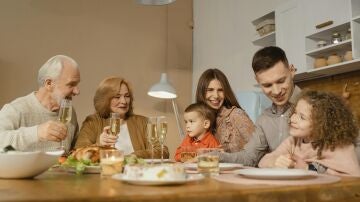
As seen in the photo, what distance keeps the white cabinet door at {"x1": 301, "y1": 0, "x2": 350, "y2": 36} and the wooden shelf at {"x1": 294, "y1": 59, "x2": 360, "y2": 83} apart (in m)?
0.29

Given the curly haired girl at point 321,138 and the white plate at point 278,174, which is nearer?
the white plate at point 278,174

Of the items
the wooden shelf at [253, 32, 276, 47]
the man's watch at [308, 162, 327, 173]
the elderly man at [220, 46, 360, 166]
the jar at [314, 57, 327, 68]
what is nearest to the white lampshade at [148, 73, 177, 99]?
the wooden shelf at [253, 32, 276, 47]

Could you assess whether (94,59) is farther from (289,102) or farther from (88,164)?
(88,164)

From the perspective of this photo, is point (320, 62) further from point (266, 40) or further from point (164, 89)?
point (164, 89)

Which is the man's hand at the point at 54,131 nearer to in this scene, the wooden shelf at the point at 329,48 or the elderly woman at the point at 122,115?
the elderly woman at the point at 122,115

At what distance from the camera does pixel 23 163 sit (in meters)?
0.90

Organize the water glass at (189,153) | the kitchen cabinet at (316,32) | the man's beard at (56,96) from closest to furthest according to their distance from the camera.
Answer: the water glass at (189,153) → the man's beard at (56,96) → the kitchen cabinet at (316,32)

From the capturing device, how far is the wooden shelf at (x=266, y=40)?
334cm

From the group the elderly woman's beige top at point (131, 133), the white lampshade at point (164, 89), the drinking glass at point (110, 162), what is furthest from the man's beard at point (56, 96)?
the white lampshade at point (164, 89)

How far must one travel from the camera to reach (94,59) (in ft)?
14.1

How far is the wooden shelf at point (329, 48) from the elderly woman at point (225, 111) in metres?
0.87

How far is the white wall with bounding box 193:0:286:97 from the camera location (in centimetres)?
381

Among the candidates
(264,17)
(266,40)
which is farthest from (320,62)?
(264,17)

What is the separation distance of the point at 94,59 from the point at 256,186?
12.3 feet
